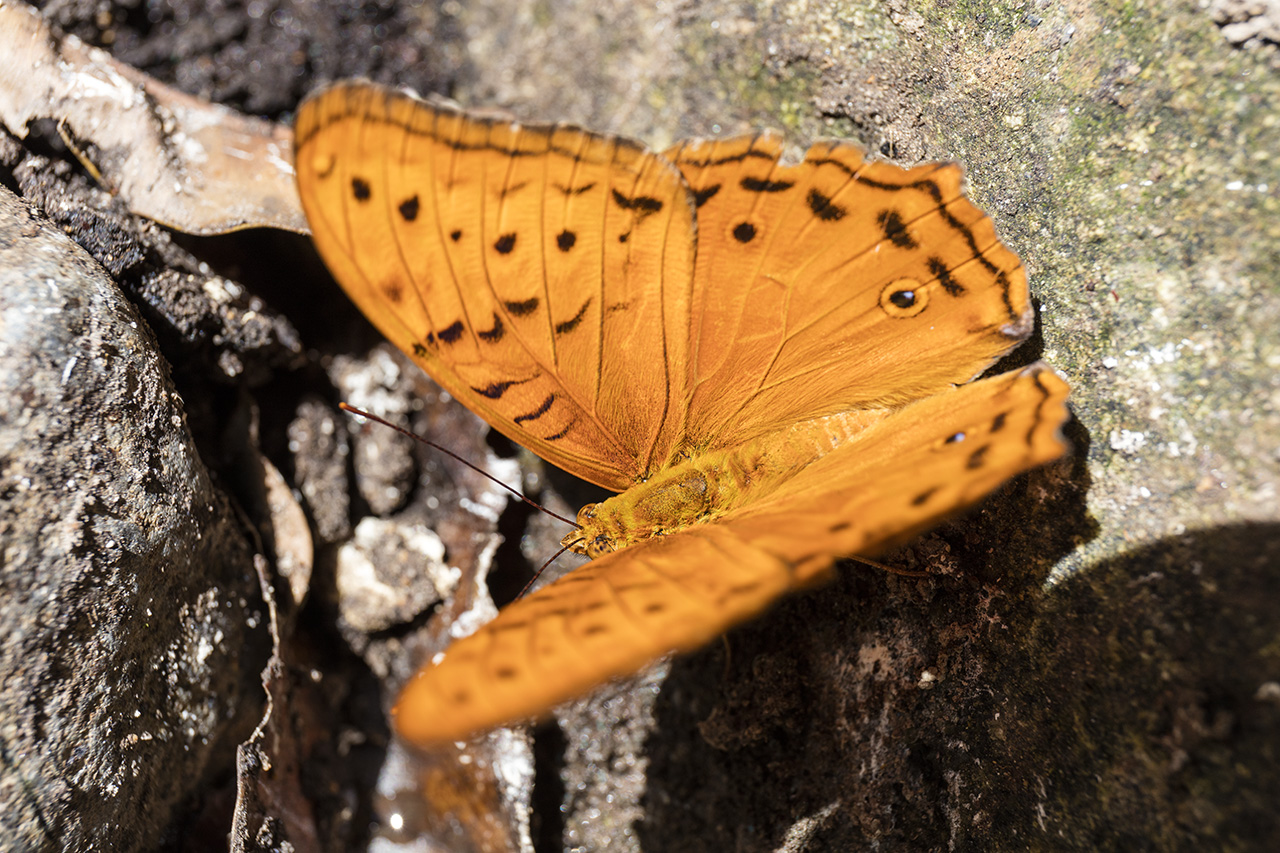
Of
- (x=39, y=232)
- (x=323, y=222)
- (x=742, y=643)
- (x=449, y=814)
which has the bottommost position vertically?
(x=449, y=814)

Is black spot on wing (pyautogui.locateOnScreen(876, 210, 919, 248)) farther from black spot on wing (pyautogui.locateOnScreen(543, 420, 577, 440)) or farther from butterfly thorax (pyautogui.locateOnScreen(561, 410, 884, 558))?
black spot on wing (pyautogui.locateOnScreen(543, 420, 577, 440))

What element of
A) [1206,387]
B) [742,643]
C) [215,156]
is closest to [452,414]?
[215,156]

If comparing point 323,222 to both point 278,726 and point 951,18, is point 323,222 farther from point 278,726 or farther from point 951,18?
point 951,18

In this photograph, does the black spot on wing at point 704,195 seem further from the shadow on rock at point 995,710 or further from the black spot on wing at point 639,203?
the shadow on rock at point 995,710

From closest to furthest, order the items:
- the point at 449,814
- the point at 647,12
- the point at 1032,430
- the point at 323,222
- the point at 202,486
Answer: the point at 1032,430, the point at 323,222, the point at 202,486, the point at 449,814, the point at 647,12

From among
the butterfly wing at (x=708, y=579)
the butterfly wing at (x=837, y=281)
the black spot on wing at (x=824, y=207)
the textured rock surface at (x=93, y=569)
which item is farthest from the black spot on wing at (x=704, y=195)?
the textured rock surface at (x=93, y=569)

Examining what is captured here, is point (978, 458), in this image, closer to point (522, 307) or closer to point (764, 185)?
point (764, 185)

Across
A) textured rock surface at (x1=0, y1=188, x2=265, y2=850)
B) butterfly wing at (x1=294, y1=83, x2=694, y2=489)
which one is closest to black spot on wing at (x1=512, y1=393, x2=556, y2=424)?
butterfly wing at (x1=294, y1=83, x2=694, y2=489)
